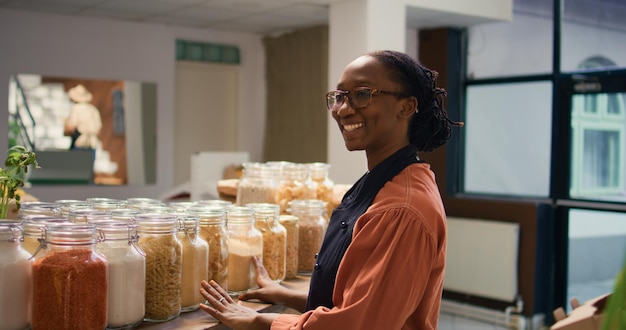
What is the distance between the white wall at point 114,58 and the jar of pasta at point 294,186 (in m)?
4.21

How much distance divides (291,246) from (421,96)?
35.5 inches

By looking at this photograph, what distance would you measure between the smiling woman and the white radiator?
314 centimetres

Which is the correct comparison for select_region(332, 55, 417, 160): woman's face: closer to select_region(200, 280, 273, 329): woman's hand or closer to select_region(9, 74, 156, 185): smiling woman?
select_region(200, 280, 273, 329): woman's hand

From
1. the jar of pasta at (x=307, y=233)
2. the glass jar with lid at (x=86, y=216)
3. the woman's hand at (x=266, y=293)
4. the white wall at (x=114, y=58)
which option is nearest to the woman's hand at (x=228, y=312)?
the woman's hand at (x=266, y=293)

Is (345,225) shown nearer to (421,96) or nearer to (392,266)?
(392,266)

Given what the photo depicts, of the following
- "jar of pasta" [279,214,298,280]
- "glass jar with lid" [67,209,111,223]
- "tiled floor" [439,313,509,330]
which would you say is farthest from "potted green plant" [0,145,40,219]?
"tiled floor" [439,313,509,330]

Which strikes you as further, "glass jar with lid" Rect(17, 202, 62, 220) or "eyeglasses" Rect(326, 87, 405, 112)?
"glass jar with lid" Rect(17, 202, 62, 220)

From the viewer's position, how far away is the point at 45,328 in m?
1.41

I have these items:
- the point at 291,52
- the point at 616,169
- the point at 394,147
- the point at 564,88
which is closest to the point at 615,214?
the point at 616,169

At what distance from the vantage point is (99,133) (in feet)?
21.7

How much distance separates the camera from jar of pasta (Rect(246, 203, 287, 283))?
2.11 m

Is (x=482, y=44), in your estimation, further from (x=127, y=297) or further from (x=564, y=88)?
(x=127, y=297)

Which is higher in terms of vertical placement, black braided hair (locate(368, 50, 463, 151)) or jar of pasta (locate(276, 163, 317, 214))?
black braided hair (locate(368, 50, 463, 151))

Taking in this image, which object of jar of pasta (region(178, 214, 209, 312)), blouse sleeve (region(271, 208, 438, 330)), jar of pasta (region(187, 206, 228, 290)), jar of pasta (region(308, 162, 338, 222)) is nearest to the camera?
blouse sleeve (region(271, 208, 438, 330))
